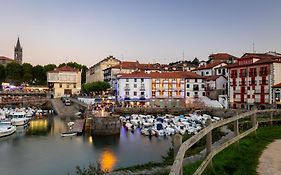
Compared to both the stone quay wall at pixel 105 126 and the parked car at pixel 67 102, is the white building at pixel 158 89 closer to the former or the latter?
the parked car at pixel 67 102

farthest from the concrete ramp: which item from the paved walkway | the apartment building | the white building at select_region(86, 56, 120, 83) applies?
the paved walkway

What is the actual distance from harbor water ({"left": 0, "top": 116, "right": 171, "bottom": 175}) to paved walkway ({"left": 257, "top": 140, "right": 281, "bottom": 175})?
15.5 m

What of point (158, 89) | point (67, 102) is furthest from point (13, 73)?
point (158, 89)

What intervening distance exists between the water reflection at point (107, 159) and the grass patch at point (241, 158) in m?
15.3

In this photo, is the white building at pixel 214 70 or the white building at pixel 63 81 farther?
the white building at pixel 63 81

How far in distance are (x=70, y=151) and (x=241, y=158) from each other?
25.9m

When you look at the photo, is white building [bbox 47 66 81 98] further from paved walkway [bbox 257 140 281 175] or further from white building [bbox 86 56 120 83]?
paved walkway [bbox 257 140 281 175]

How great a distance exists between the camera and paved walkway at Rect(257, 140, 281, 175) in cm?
873

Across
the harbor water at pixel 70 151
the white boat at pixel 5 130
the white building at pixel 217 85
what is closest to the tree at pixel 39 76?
the white building at pixel 217 85

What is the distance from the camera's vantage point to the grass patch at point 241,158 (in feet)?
29.2

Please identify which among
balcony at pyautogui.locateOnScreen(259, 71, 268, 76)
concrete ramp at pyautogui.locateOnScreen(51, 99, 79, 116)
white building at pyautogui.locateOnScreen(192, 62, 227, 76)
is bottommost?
concrete ramp at pyautogui.locateOnScreen(51, 99, 79, 116)

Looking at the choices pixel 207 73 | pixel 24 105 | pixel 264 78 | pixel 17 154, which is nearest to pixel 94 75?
pixel 24 105

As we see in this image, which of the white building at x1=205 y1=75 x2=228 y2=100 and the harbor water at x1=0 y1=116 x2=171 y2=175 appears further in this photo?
the white building at x1=205 y1=75 x2=228 y2=100

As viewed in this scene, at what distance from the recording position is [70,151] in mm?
33219
